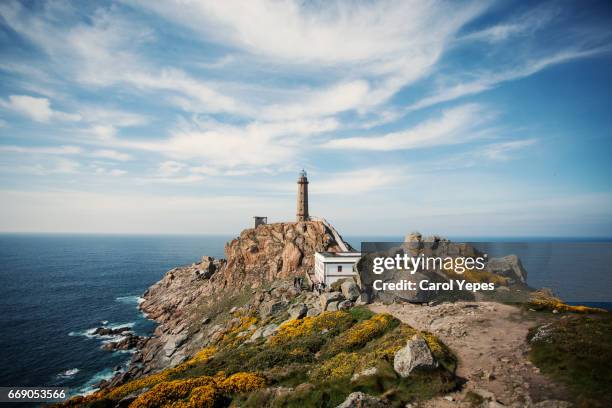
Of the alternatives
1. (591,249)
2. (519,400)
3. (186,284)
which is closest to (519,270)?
(591,249)

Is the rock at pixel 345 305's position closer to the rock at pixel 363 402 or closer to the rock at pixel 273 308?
the rock at pixel 273 308

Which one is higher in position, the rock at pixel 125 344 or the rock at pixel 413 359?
the rock at pixel 413 359

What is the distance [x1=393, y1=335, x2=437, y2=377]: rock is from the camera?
1619 cm

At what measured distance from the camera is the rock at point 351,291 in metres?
35.8

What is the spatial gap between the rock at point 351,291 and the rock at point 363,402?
21.8m

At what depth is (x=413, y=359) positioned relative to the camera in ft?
53.9

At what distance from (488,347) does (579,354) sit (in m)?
4.63

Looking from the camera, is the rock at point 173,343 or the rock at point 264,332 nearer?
the rock at point 264,332

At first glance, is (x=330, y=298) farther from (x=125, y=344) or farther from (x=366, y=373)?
(x=125, y=344)

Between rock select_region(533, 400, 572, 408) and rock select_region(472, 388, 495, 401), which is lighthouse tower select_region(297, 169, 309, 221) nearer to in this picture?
rock select_region(472, 388, 495, 401)

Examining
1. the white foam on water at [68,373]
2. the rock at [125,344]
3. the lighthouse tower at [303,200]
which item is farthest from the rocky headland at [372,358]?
the lighthouse tower at [303,200]

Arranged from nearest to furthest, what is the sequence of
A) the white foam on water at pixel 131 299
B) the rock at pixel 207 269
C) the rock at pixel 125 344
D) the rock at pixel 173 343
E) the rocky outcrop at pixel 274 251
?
the rock at pixel 173 343, the rock at pixel 125 344, the rocky outcrop at pixel 274 251, the rock at pixel 207 269, the white foam on water at pixel 131 299

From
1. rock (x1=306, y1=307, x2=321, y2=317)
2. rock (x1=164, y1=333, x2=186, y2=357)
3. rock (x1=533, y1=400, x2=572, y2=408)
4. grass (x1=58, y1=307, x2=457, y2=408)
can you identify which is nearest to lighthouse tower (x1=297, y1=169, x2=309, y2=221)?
rock (x1=164, y1=333, x2=186, y2=357)

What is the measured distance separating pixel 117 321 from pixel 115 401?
203 ft
